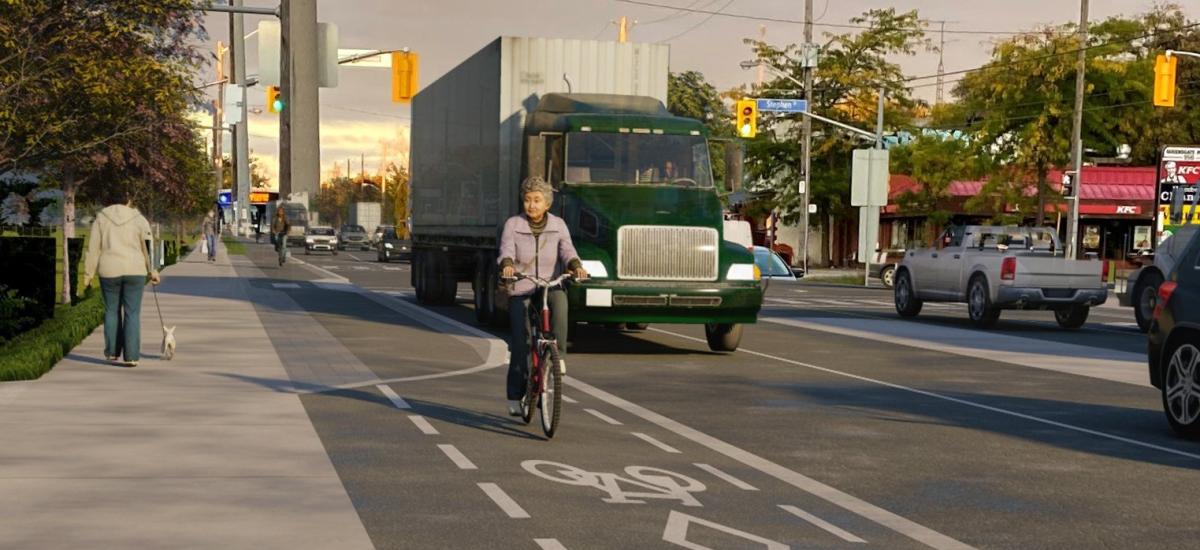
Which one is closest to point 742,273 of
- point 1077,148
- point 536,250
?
point 536,250

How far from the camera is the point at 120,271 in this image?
15039mm

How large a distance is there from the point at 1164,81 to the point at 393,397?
26.8 m

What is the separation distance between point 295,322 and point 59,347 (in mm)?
6692

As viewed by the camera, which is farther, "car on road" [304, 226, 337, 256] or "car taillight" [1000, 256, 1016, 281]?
"car on road" [304, 226, 337, 256]

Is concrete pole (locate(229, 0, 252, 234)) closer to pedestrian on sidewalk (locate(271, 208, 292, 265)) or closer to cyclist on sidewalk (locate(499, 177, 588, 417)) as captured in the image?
pedestrian on sidewalk (locate(271, 208, 292, 265))

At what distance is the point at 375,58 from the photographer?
161 feet

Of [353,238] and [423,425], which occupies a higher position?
[423,425]

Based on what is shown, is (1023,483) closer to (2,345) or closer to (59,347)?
(59,347)

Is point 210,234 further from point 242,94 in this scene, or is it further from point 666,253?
point 666,253

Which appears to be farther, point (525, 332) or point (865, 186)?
point (865, 186)

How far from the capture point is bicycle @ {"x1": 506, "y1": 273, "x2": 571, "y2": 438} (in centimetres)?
1075

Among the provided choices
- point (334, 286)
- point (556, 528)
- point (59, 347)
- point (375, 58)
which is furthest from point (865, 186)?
point (556, 528)

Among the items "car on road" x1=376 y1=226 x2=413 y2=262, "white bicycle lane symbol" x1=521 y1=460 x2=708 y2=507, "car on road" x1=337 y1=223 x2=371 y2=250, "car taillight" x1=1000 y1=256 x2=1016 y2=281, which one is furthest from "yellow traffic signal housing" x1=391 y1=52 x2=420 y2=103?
"car on road" x1=337 y1=223 x2=371 y2=250

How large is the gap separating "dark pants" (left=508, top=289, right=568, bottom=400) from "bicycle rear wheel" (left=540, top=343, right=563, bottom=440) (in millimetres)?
125
